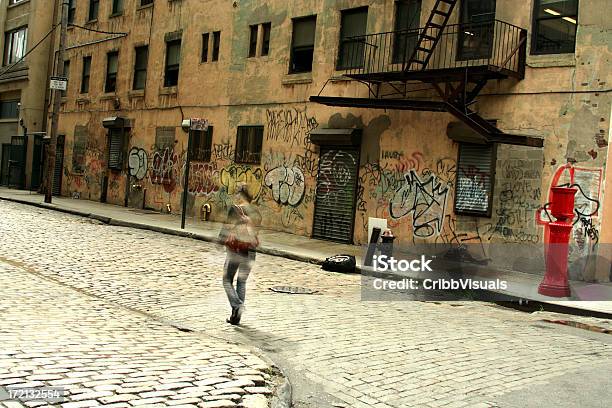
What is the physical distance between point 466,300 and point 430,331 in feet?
11.0

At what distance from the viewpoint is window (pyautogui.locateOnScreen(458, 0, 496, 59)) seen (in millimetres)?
14133

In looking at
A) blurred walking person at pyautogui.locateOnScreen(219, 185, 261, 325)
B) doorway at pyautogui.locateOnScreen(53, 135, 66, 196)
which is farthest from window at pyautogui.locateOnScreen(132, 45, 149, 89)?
blurred walking person at pyautogui.locateOnScreen(219, 185, 261, 325)

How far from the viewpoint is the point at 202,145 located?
2203 centimetres

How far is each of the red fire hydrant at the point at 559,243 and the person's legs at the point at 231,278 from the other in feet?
19.2

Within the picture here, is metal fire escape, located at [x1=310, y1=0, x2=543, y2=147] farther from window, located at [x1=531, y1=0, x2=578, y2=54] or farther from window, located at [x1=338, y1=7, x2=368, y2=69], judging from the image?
window, located at [x1=531, y1=0, x2=578, y2=54]

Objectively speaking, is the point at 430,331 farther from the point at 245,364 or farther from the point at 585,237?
the point at 585,237

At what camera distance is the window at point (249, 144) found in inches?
779

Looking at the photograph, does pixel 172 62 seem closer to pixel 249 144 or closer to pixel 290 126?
pixel 249 144

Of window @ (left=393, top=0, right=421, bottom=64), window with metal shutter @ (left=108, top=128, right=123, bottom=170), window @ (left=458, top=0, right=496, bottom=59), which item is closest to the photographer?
window @ (left=458, top=0, right=496, bottom=59)

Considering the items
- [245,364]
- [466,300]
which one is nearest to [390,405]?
[245,364]

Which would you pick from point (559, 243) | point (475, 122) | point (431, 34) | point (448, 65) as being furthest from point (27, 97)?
point (559, 243)

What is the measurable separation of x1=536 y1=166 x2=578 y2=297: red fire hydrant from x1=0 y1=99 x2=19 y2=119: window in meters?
30.9

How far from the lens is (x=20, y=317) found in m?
6.58

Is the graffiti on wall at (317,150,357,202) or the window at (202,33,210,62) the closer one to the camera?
the graffiti on wall at (317,150,357,202)
